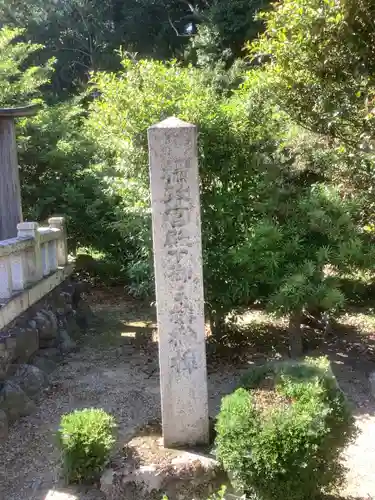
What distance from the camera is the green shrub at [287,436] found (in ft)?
12.0

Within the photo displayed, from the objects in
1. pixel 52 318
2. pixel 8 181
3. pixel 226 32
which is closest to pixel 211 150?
pixel 8 181

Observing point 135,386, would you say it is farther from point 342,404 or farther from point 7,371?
point 342,404

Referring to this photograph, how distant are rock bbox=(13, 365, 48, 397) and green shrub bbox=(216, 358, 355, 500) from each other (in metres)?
2.90

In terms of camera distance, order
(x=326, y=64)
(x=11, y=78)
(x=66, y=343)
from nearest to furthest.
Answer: (x=326, y=64) < (x=66, y=343) < (x=11, y=78)

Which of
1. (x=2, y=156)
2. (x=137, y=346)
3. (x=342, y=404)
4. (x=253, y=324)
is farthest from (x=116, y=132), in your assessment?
(x=342, y=404)

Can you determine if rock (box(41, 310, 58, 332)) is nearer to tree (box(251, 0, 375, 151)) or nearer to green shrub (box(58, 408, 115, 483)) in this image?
green shrub (box(58, 408, 115, 483))

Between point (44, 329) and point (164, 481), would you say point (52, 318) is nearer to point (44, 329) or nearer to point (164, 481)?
point (44, 329)

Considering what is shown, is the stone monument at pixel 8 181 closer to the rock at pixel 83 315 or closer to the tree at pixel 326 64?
the rock at pixel 83 315

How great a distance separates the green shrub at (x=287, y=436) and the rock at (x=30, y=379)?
290 cm

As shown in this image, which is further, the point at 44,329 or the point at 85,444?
Result: the point at 44,329

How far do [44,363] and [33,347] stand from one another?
0.33 metres

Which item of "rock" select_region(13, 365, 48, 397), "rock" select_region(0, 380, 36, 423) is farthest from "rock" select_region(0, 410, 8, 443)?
"rock" select_region(13, 365, 48, 397)

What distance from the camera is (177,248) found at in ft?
14.7

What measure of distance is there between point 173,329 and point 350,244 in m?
3.02
